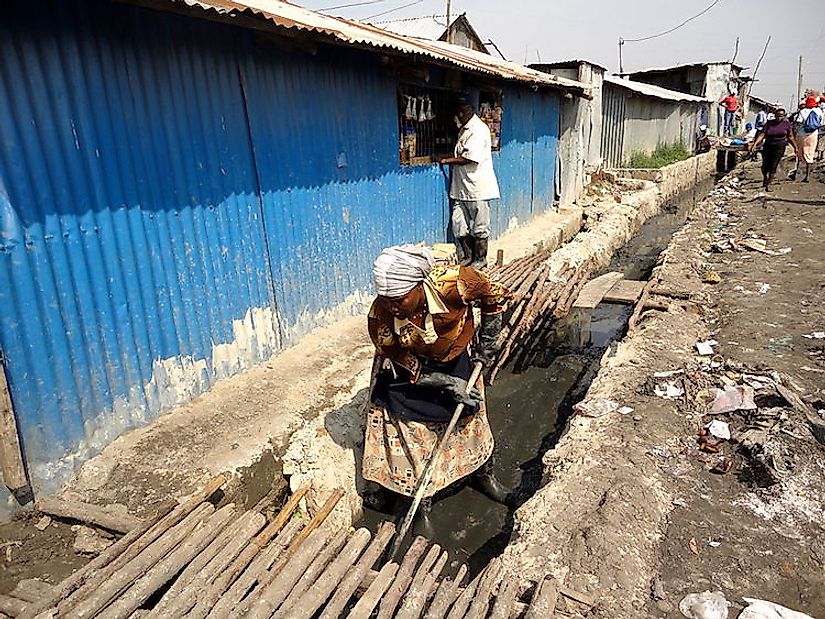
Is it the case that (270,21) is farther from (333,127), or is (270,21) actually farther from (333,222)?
(333,222)

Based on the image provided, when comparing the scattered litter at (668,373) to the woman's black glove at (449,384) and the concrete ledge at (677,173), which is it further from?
the concrete ledge at (677,173)

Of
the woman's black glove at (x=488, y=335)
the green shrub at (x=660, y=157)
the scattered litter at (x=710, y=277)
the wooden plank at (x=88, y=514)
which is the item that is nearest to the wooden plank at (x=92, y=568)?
the wooden plank at (x=88, y=514)

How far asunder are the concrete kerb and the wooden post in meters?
0.34

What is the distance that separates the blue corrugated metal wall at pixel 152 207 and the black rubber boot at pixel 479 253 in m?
2.79

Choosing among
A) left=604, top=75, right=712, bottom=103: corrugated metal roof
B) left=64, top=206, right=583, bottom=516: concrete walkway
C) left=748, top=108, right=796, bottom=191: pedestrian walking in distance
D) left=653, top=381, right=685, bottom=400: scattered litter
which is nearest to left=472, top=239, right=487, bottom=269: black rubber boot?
left=64, top=206, right=583, bottom=516: concrete walkway

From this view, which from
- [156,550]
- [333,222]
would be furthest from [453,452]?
[333,222]

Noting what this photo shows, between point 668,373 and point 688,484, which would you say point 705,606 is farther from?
point 668,373

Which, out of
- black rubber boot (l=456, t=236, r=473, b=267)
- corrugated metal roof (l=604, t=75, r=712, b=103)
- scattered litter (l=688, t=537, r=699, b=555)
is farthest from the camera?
corrugated metal roof (l=604, t=75, r=712, b=103)

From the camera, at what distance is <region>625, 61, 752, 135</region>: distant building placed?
29.6m

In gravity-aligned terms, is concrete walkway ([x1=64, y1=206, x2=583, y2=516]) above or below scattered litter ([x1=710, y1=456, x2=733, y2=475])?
above

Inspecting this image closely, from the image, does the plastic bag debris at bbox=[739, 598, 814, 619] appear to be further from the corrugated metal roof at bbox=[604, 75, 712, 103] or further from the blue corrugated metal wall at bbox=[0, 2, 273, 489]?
the corrugated metal roof at bbox=[604, 75, 712, 103]

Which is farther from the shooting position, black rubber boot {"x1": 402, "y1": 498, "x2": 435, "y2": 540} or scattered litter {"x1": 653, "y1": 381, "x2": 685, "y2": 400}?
scattered litter {"x1": 653, "y1": 381, "x2": 685, "y2": 400}

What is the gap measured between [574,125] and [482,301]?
1156 cm

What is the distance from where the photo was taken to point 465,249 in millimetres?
8594
